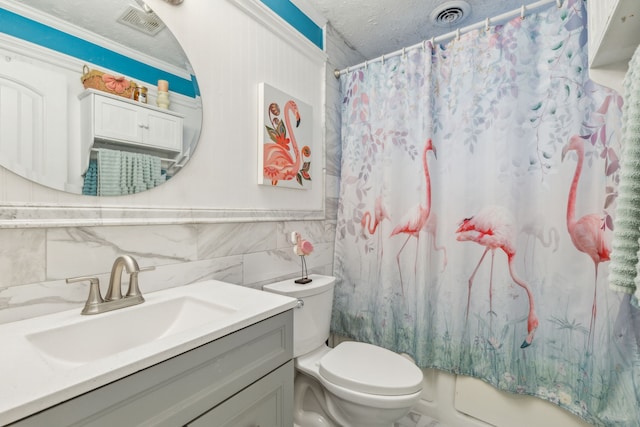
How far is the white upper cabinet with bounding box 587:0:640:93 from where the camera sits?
66 cm

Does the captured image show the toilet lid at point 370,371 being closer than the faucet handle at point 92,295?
No

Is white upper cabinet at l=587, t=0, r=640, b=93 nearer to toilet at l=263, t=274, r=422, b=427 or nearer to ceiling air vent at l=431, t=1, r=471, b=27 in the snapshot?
ceiling air vent at l=431, t=1, r=471, b=27

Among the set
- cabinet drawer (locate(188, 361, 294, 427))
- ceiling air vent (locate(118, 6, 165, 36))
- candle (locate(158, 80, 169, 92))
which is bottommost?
cabinet drawer (locate(188, 361, 294, 427))

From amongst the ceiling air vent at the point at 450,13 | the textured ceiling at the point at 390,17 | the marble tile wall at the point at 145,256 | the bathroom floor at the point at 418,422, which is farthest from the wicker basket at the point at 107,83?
the bathroom floor at the point at 418,422

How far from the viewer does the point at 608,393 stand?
44.8 inches

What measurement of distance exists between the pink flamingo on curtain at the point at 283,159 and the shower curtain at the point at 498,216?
437 millimetres

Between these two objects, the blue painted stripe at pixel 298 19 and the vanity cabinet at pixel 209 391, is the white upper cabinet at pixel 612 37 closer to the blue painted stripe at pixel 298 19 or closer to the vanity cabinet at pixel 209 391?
the vanity cabinet at pixel 209 391

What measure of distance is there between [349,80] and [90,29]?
1366 millimetres

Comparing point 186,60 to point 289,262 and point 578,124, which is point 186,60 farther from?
point 578,124

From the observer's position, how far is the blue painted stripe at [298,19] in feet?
4.99

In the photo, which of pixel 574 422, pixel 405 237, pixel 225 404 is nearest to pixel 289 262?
pixel 405 237

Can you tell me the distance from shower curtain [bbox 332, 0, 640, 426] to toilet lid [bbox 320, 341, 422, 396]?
0.29m

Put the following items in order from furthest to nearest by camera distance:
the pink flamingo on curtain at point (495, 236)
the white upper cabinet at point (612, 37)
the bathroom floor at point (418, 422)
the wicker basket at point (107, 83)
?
1. the bathroom floor at point (418, 422)
2. the pink flamingo on curtain at point (495, 236)
3. the wicker basket at point (107, 83)
4. the white upper cabinet at point (612, 37)

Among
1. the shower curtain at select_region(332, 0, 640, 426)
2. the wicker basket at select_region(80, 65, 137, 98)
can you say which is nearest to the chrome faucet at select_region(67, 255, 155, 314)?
the wicker basket at select_region(80, 65, 137, 98)
